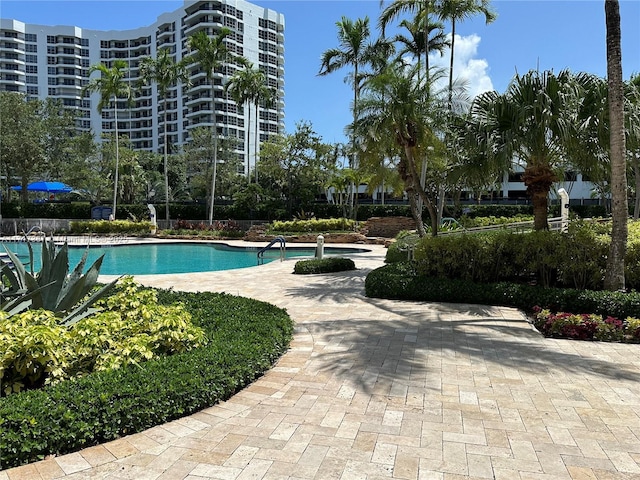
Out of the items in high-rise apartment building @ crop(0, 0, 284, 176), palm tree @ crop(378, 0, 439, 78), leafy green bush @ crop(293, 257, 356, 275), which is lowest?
leafy green bush @ crop(293, 257, 356, 275)

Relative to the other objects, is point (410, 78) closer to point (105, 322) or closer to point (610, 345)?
point (610, 345)

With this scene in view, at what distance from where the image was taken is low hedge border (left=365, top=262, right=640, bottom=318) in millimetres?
7586

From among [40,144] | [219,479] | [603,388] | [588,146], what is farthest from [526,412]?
[40,144]

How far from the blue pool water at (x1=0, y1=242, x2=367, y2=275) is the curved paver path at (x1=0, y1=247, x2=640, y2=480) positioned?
13626mm

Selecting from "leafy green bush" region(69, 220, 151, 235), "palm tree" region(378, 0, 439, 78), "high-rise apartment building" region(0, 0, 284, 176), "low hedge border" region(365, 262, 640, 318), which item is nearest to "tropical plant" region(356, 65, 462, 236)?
"low hedge border" region(365, 262, 640, 318)

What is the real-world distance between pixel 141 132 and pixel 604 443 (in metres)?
93.2

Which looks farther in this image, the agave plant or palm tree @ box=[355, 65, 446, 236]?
palm tree @ box=[355, 65, 446, 236]

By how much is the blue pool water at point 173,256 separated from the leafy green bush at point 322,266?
617 cm

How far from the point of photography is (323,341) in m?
6.48

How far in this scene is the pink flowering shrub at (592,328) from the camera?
6637mm

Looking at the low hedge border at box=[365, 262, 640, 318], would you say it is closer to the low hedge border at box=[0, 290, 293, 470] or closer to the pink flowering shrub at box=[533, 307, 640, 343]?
the pink flowering shrub at box=[533, 307, 640, 343]

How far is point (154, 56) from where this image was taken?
3300 inches

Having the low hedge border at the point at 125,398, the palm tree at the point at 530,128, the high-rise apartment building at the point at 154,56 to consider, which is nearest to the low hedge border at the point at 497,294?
the palm tree at the point at 530,128

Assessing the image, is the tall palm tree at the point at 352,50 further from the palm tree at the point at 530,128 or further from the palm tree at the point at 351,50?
the palm tree at the point at 530,128
